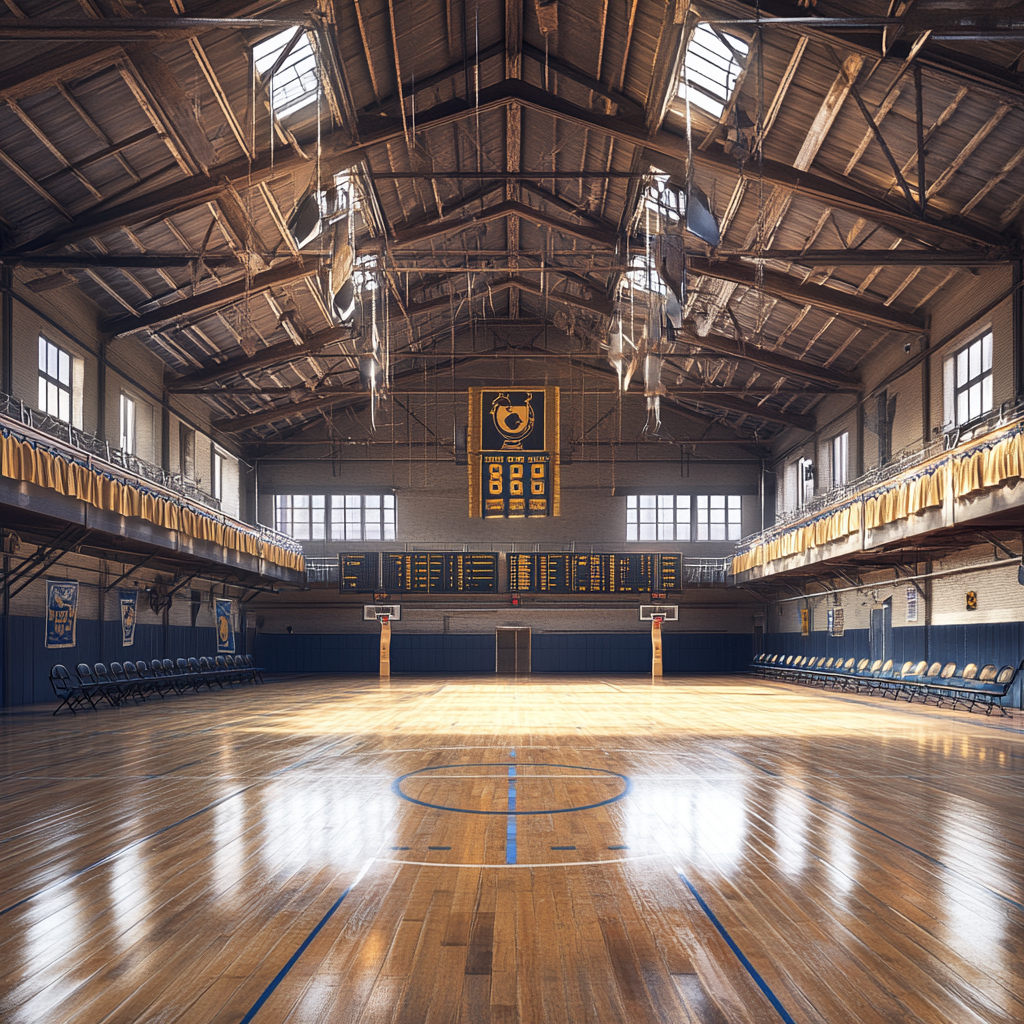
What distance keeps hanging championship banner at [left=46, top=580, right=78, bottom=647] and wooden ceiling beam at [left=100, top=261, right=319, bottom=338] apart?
6240 millimetres

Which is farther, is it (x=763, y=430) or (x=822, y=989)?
(x=763, y=430)

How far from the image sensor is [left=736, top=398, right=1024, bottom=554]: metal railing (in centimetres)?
1576

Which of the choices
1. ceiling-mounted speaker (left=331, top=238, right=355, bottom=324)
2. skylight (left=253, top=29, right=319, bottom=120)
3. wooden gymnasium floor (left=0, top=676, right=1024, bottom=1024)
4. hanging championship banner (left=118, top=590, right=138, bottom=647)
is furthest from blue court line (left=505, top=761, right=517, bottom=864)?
hanging championship banner (left=118, top=590, right=138, bottom=647)

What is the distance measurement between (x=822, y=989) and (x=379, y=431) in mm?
32031

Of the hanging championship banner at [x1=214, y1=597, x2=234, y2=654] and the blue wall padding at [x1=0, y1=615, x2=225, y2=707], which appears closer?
the blue wall padding at [x1=0, y1=615, x2=225, y2=707]

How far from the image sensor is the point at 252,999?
3740 millimetres

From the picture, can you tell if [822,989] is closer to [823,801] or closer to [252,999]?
[252,999]

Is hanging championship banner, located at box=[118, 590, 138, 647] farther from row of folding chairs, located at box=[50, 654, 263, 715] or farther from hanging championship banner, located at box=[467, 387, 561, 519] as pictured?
hanging championship banner, located at box=[467, 387, 561, 519]

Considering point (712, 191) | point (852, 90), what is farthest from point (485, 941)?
point (712, 191)

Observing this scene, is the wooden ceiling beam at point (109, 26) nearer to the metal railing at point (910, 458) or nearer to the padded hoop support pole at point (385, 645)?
the metal railing at point (910, 458)

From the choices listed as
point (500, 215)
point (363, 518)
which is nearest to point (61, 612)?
point (500, 215)

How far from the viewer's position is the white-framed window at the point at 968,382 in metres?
18.8

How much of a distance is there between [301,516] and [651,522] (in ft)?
44.0

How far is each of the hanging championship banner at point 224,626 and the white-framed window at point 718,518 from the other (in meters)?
17.4
